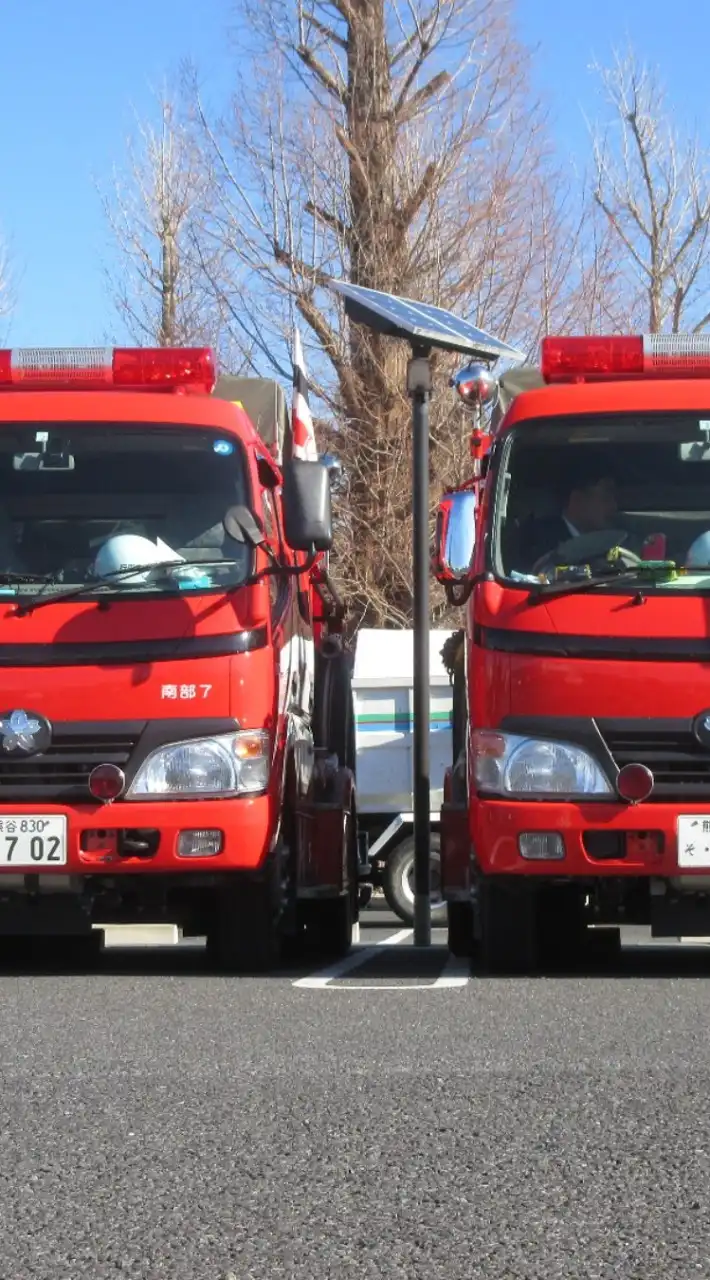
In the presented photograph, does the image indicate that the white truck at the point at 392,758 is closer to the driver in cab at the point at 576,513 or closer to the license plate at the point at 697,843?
the driver in cab at the point at 576,513

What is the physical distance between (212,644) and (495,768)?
122cm

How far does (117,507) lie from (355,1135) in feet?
14.9

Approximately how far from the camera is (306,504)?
8609 millimetres

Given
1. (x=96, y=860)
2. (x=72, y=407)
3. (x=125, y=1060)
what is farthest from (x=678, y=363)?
(x=125, y=1060)

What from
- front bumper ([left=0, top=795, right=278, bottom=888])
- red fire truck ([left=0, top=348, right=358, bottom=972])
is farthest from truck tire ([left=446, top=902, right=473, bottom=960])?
front bumper ([left=0, top=795, right=278, bottom=888])

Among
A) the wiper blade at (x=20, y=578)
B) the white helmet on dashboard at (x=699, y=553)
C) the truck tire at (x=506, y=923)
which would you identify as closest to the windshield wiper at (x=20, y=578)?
the wiper blade at (x=20, y=578)

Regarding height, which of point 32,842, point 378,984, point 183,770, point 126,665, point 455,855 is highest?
point 126,665

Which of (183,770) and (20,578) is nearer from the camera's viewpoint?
(183,770)

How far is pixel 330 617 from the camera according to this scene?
467 inches

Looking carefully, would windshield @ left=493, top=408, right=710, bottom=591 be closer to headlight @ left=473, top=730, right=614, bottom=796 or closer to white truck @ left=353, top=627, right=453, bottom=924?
headlight @ left=473, top=730, right=614, bottom=796

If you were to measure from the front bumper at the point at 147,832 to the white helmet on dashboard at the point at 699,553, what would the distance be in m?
1.97

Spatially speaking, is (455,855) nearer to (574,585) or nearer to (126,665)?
(574,585)

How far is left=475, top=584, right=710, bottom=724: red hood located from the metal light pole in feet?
10.9

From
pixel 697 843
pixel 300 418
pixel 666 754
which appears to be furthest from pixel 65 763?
pixel 300 418
